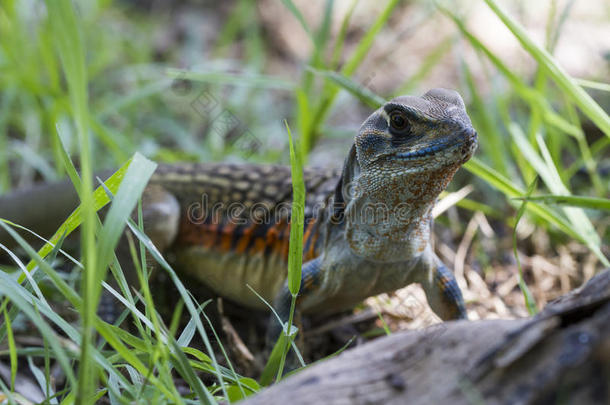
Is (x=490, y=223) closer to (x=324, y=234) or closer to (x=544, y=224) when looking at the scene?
(x=544, y=224)

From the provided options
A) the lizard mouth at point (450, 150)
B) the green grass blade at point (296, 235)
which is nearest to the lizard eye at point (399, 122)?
the lizard mouth at point (450, 150)

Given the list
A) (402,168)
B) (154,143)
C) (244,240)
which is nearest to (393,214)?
(402,168)

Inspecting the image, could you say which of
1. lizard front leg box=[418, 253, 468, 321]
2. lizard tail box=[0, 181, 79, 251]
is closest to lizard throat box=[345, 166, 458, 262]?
lizard front leg box=[418, 253, 468, 321]

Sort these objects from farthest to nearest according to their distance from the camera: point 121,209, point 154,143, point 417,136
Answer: point 154,143, point 417,136, point 121,209

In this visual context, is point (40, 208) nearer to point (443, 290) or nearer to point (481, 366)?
point (443, 290)

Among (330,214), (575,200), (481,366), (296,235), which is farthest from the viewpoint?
(330,214)

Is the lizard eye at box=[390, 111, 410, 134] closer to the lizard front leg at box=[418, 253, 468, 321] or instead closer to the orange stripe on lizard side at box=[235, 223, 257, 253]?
the lizard front leg at box=[418, 253, 468, 321]

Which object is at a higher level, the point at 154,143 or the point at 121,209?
the point at 121,209
